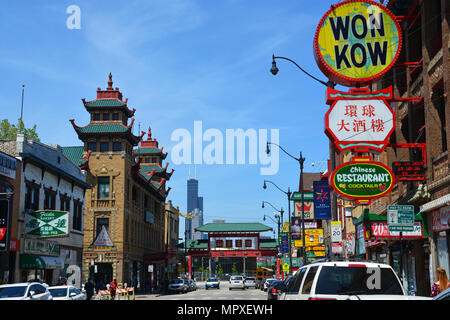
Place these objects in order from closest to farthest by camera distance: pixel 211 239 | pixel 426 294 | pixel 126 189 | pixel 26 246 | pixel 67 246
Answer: pixel 426 294 → pixel 26 246 → pixel 67 246 → pixel 126 189 → pixel 211 239

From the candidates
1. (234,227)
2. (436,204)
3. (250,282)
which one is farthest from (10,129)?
(234,227)

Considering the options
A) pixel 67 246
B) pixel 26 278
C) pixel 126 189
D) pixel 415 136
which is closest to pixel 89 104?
pixel 126 189

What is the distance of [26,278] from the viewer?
34.1 metres

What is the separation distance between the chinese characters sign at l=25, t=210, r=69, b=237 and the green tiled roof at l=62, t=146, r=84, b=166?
1050 inches

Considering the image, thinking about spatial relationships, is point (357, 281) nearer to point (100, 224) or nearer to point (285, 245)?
point (100, 224)

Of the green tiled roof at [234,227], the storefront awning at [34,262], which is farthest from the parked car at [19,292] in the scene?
the green tiled roof at [234,227]

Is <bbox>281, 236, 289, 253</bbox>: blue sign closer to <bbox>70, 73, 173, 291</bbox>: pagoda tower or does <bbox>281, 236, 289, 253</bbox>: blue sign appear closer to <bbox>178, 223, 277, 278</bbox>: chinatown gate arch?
<bbox>70, 73, 173, 291</bbox>: pagoda tower

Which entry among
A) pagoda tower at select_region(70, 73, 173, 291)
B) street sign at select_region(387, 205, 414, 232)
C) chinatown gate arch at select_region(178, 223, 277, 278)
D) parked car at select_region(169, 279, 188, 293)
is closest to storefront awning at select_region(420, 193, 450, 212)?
street sign at select_region(387, 205, 414, 232)

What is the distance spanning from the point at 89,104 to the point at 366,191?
45.1m

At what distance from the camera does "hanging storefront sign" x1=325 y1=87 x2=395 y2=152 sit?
67.2 feet

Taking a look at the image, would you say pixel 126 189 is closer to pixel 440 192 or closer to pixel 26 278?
pixel 26 278

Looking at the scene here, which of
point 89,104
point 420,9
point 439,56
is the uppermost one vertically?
point 89,104

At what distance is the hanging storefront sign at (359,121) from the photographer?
806 inches

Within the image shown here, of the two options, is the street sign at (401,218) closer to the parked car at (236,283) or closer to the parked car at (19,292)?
the parked car at (19,292)
